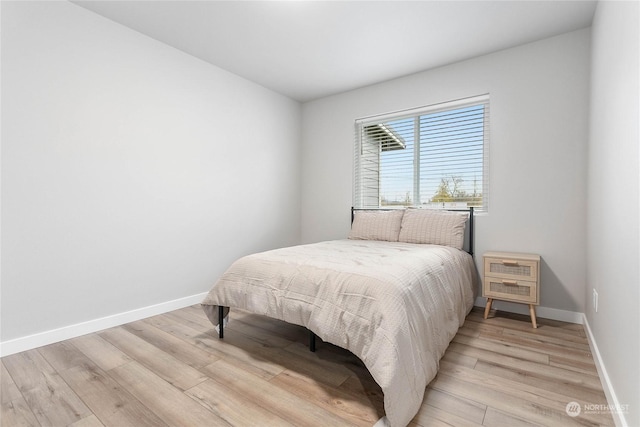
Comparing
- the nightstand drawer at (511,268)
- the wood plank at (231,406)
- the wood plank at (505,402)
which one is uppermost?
the nightstand drawer at (511,268)

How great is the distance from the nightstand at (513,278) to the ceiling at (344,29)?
1.93 m

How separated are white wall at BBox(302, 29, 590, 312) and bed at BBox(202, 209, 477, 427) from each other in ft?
2.14

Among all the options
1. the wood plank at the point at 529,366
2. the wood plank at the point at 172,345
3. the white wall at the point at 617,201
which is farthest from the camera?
the wood plank at the point at 172,345

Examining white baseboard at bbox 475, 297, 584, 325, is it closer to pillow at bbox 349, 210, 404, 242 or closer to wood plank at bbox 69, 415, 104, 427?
pillow at bbox 349, 210, 404, 242

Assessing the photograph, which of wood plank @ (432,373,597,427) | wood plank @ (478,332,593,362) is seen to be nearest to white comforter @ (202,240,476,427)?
wood plank @ (432,373,597,427)

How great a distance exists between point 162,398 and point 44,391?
674 millimetres

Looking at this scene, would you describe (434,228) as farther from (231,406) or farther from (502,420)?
(231,406)

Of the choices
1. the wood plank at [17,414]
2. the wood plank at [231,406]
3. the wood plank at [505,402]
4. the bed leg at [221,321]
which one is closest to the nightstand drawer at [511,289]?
the wood plank at [505,402]

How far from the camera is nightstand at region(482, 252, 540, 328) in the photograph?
97.3 inches

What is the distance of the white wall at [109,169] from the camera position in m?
2.11

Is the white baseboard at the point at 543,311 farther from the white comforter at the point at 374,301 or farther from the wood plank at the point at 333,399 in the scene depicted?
the wood plank at the point at 333,399

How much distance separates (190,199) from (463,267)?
8.78 feet

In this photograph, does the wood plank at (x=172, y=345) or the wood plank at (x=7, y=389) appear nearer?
the wood plank at (x=7, y=389)

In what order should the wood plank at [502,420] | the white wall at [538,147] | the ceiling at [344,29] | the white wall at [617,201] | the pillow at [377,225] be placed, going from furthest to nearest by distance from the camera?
the pillow at [377,225]
the white wall at [538,147]
the ceiling at [344,29]
the wood plank at [502,420]
the white wall at [617,201]
